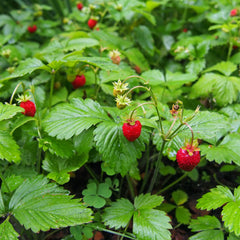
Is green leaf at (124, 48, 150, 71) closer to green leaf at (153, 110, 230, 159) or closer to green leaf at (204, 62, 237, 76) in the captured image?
green leaf at (204, 62, 237, 76)

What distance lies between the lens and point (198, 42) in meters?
2.21

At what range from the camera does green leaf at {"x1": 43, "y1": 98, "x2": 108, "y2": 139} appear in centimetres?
120

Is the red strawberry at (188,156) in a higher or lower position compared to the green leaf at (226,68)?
higher

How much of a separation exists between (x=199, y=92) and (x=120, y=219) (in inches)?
42.5

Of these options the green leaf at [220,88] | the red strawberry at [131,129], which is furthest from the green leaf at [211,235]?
the green leaf at [220,88]

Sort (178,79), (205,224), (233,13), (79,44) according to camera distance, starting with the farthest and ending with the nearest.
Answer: (233,13) → (79,44) → (178,79) → (205,224)

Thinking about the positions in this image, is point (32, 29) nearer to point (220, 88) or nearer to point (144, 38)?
point (144, 38)

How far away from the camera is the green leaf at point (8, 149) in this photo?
3.48 ft

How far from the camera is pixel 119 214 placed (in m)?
1.25

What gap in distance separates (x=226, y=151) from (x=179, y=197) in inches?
18.1

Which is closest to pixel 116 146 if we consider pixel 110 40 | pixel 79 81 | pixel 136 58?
pixel 79 81

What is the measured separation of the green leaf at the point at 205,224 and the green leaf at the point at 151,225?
177mm

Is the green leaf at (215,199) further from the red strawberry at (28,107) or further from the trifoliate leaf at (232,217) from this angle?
the red strawberry at (28,107)

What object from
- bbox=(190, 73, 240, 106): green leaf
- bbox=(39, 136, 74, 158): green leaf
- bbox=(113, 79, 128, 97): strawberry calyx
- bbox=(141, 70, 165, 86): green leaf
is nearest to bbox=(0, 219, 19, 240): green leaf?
bbox=(39, 136, 74, 158): green leaf
